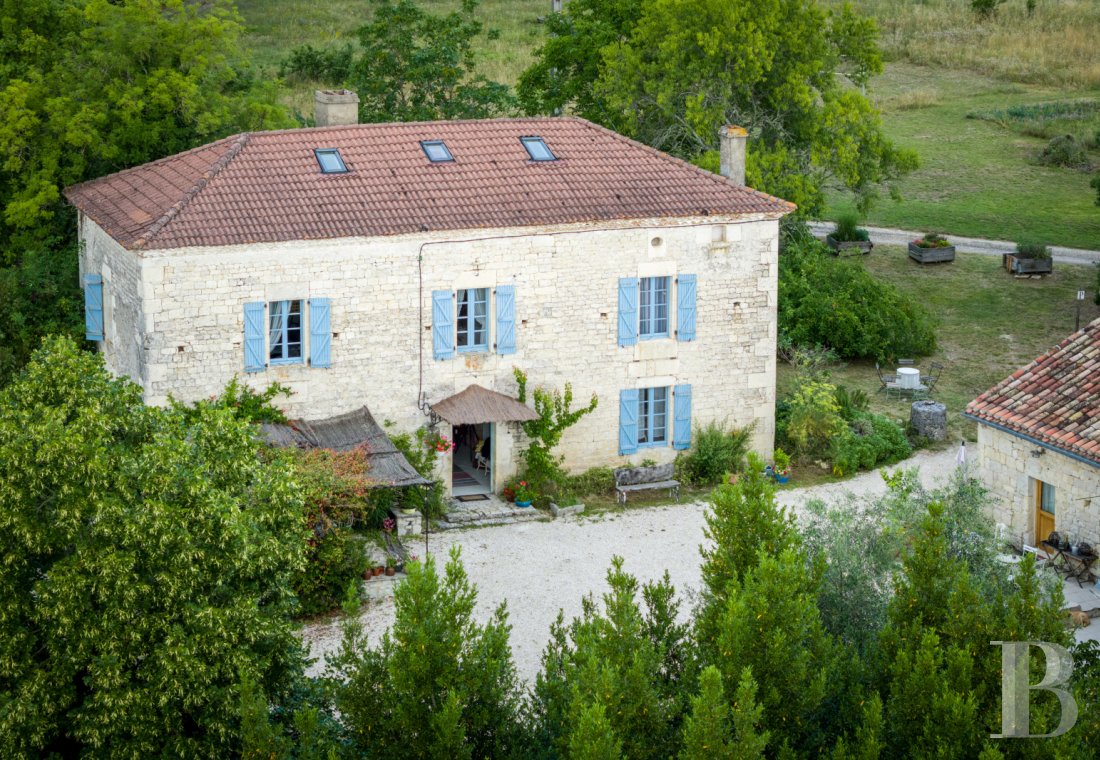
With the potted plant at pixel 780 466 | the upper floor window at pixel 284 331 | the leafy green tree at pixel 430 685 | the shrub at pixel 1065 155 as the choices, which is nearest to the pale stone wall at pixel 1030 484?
the potted plant at pixel 780 466

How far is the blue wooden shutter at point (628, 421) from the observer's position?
95.0 feet

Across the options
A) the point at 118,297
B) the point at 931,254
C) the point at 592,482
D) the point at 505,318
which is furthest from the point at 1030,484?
the point at 931,254

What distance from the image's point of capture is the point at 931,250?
43938 millimetres

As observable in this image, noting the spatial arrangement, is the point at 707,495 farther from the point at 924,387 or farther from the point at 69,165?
the point at 69,165

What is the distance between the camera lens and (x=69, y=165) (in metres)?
31.5

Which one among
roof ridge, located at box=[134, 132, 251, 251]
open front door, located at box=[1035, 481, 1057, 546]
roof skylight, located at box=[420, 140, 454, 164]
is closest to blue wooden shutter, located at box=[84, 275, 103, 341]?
roof ridge, located at box=[134, 132, 251, 251]

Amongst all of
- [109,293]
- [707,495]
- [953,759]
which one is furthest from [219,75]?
[953,759]

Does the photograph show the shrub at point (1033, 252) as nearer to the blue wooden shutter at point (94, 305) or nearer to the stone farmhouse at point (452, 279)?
the stone farmhouse at point (452, 279)

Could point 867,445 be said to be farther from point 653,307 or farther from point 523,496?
point 523,496

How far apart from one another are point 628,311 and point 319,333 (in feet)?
17.1

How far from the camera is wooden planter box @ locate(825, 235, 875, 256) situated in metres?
43.6

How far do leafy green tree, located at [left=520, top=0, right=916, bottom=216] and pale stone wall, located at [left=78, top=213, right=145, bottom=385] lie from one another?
12647 millimetres

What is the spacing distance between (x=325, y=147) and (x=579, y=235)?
4.50m

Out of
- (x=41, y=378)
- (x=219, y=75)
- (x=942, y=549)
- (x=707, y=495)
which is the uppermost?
(x=219, y=75)
